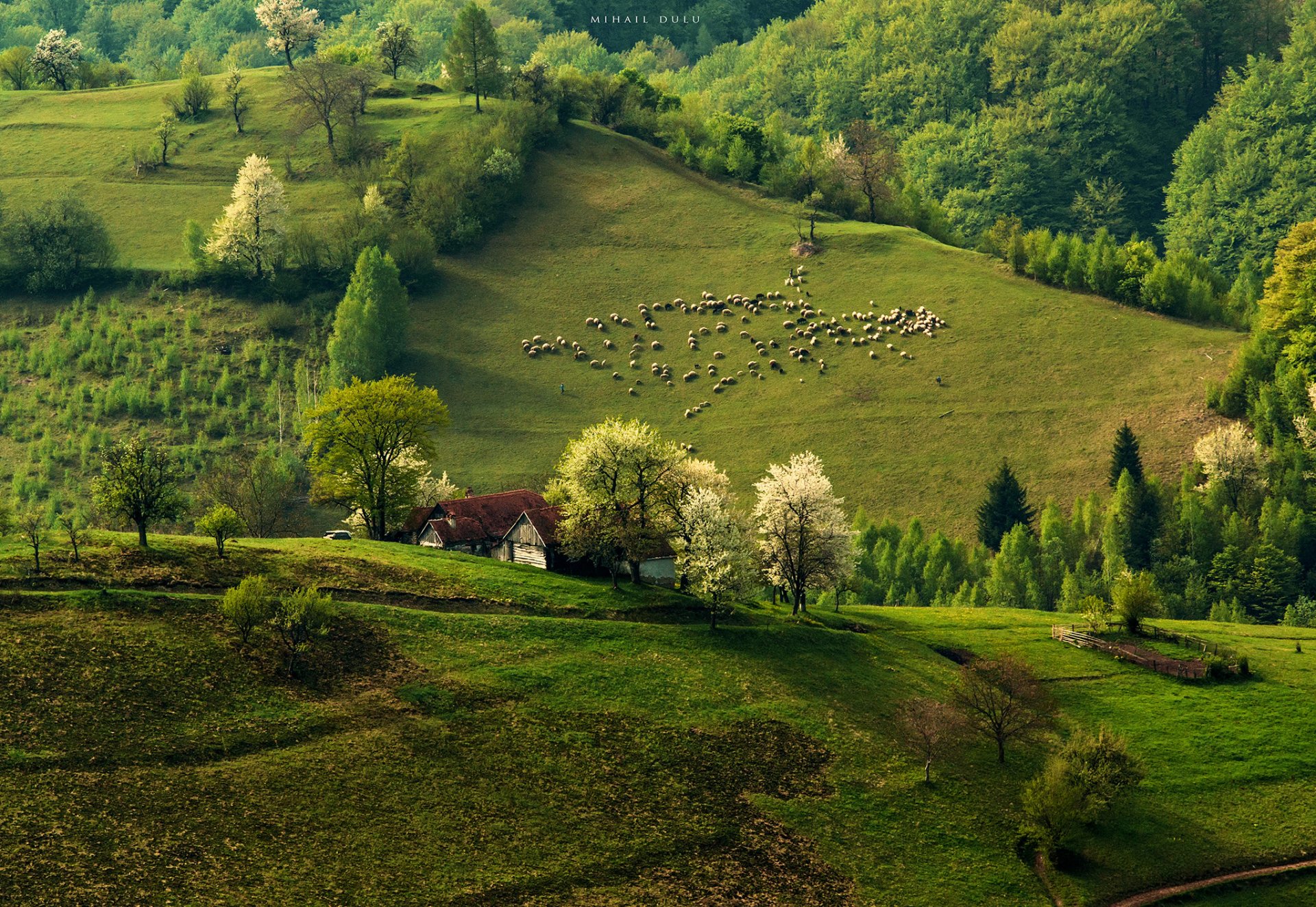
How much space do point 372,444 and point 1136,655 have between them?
173ft

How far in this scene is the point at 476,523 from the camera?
108688 millimetres

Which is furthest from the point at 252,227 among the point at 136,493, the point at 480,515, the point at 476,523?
the point at 136,493

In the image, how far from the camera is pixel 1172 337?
164 m

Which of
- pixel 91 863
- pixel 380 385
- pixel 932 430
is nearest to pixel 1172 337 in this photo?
pixel 932 430

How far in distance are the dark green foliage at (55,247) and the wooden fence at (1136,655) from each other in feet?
406

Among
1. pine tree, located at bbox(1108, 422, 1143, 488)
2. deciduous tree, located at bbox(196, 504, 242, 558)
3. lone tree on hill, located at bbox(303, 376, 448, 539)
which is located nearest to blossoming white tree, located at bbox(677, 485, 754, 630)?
lone tree on hill, located at bbox(303, 376, 448, 539)

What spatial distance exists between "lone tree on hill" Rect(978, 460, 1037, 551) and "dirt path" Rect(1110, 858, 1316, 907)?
62103 millimetres

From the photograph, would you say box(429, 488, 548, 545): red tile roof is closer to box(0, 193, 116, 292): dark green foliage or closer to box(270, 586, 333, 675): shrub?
box(270, 586, 333, 675): shrub

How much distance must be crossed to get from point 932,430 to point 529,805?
295 feet

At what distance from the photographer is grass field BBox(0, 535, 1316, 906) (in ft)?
215

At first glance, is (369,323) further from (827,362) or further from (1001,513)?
(1001,513)

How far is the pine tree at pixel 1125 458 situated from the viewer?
14275 cm

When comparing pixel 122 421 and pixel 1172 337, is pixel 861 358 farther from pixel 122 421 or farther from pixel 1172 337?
pixel 122 421

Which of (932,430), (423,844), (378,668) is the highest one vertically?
(932,430)
